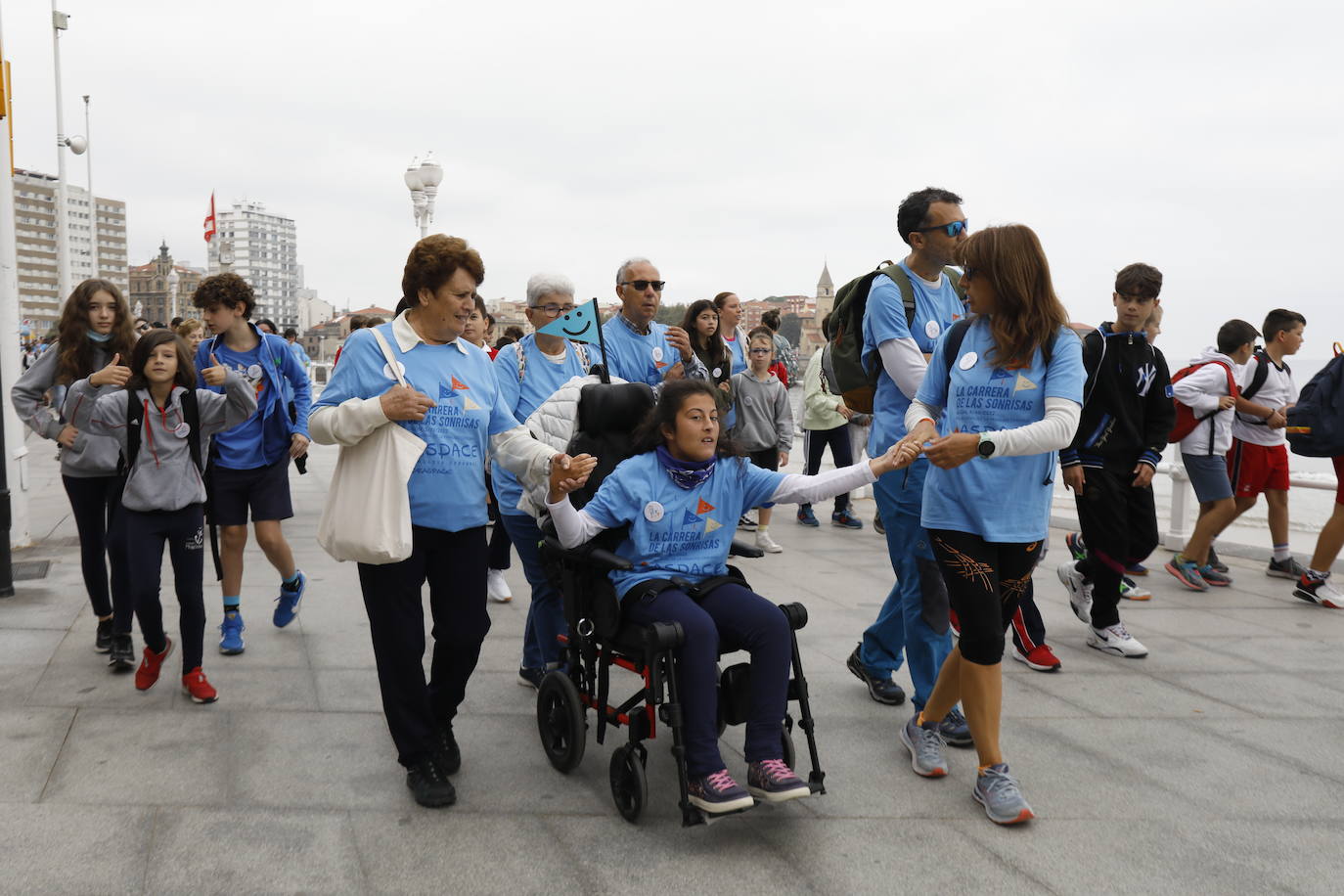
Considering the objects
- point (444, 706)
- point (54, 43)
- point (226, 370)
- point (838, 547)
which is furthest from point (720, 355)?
point (54, 43)

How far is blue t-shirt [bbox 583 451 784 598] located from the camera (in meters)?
3.60

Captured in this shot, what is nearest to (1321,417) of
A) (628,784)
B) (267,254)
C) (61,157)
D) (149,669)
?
(628,784)

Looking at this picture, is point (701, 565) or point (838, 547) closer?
point (701, 565)

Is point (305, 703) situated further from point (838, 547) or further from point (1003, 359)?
point (838, 547)

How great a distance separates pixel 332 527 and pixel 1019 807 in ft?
7.58

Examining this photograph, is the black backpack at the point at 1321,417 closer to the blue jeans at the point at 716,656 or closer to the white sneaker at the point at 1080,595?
the white sneaker at the point at 1080,595

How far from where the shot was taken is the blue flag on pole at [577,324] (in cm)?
425

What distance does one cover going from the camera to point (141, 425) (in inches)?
178

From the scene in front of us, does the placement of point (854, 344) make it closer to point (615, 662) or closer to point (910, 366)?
point (910, 366)

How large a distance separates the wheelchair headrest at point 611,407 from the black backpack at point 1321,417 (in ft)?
15.7

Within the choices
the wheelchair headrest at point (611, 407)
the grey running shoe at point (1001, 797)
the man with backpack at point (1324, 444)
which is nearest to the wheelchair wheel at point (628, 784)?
the grey running shoe at point (1001, 797)

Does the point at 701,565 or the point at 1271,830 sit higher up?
the point at 701,565

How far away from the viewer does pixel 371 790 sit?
355 cm

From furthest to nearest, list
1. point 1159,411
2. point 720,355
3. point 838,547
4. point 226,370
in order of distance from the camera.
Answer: point 838,547, point 720,355, point 1159,411, point 226,370
